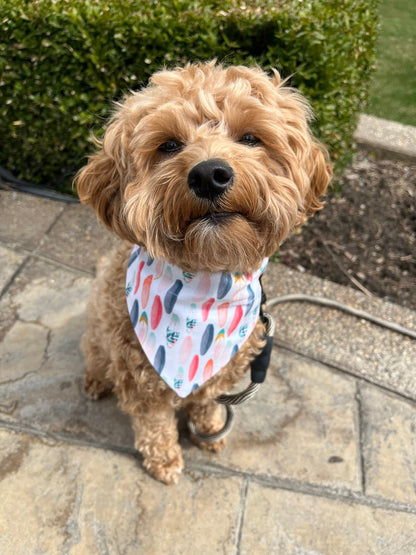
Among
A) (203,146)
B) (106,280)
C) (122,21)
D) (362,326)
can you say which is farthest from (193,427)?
(122,21)

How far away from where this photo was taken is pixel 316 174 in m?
2.01

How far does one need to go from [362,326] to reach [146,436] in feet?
5.48

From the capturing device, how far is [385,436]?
2584 mm

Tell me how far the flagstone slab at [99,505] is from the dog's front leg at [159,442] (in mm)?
69

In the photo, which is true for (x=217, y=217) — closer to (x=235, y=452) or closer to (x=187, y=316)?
(x=187, y=316)

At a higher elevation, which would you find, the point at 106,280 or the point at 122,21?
the point at 122,21

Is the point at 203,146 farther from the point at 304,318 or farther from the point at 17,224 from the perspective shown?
the point at 17,224

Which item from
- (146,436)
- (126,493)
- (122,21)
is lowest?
(126,493)

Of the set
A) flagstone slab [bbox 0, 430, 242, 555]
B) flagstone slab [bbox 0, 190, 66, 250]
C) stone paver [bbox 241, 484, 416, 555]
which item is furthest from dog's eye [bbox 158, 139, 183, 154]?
flagstone slab [bbox 0, 190, 66, 250]

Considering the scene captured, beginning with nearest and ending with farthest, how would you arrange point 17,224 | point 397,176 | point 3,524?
point 3,524, point 17,224, point 397,176

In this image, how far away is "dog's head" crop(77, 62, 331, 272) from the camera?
1581 millimetres

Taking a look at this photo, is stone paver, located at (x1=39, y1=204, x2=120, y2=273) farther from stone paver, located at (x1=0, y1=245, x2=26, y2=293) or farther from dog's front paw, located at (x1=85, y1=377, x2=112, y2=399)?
dog's front paw, located at (x1=85, y1=377, x2=112, y2=399)

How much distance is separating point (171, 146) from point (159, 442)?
1465 millimetres

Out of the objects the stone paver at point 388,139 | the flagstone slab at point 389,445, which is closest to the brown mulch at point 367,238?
the stone paver at point 388,139
